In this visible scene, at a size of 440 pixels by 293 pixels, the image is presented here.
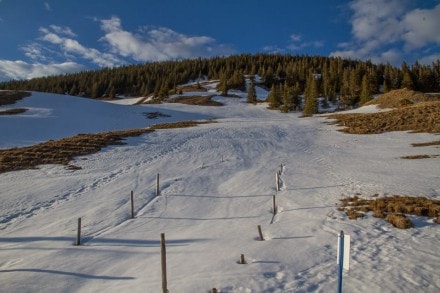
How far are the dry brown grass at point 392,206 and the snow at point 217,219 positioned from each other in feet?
2.18

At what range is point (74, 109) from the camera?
60250 millimetres

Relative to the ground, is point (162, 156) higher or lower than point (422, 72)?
lower

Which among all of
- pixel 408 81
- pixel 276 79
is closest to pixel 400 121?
pixel 408 81

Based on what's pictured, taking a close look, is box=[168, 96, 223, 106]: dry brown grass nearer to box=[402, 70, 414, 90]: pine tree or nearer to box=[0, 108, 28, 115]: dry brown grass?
box=[0, 108, 28, 115]: dry brown grass

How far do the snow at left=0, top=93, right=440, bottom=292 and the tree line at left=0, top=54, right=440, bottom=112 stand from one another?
1891 inches

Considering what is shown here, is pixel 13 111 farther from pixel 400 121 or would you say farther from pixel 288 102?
pixel 400 121

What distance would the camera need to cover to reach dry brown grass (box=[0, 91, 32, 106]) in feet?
197

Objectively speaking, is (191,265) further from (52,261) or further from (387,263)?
(387,263)

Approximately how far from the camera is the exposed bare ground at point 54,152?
95.9 ft

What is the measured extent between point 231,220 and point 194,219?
2.24 meters

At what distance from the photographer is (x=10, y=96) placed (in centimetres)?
6344

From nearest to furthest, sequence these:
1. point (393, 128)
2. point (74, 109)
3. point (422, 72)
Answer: point (393, 128) < point (74, 109) < point (422, 72)

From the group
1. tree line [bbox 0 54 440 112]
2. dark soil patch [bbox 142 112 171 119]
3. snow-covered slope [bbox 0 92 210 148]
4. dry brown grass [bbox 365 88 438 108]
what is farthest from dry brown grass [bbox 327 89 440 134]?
dark soil patch [bbox 142 112 171 119]

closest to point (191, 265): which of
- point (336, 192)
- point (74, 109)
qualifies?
point (336, 192)
